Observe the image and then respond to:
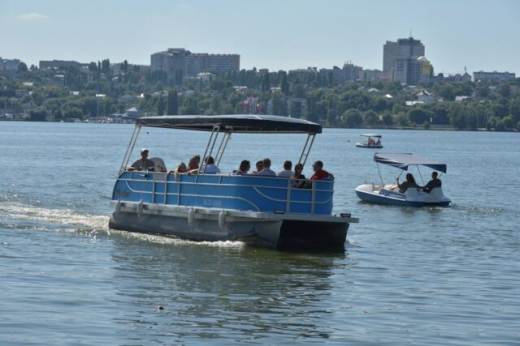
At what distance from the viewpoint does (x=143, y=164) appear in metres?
30.5

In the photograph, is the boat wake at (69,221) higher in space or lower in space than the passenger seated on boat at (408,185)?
lower

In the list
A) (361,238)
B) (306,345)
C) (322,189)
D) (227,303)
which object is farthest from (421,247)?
(306,345)

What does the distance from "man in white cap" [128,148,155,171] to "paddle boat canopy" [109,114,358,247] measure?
1.89ft

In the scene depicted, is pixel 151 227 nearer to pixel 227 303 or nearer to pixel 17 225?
pixel 17 225

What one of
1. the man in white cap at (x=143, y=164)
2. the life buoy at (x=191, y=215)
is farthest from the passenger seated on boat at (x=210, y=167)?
the man in white cap at (x=143, y=164)

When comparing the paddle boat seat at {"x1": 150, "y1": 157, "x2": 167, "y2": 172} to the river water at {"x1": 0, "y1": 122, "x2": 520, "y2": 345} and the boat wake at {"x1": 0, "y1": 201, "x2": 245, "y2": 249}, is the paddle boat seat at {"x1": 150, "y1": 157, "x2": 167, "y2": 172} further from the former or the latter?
the river water at {"x1": 0, "y1": 122, "x2": 520, "y2": 345}

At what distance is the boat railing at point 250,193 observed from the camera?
2633 centimetres

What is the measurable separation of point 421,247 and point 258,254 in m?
5.78

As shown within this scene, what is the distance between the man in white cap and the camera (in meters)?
30.2

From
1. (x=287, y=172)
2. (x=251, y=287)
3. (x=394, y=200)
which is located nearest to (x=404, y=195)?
(x=394, y=200)

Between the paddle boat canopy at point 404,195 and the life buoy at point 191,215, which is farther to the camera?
the paddle boat canopy at point 404,195

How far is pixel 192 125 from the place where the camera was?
29.0 m

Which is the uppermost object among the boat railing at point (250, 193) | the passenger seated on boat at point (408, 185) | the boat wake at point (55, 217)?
the boat railing at point (250, 193)

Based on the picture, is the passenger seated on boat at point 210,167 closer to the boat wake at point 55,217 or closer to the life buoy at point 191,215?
the life buoy at point 191,215
